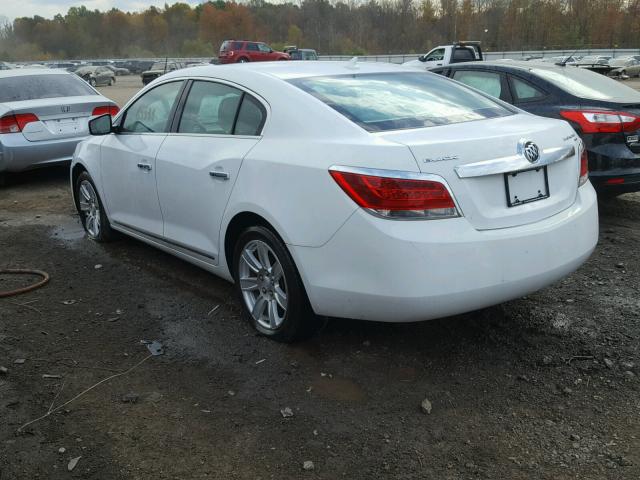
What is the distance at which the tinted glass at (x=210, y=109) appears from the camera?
424 cm

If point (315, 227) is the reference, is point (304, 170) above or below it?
above

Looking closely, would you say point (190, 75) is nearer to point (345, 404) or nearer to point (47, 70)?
point (345, 404)

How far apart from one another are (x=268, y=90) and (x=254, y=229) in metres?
0.85

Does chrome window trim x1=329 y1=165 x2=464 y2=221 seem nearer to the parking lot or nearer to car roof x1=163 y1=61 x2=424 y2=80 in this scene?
the parking lot

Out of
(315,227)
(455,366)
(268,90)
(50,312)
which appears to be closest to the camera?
(315,227)

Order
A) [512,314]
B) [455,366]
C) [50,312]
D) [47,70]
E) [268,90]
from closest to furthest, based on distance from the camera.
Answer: [455,366], [268,90], [512,314], [50,312], [47,70]

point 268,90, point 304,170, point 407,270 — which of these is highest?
point 268,90

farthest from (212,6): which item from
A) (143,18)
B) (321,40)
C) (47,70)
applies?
(47,70)

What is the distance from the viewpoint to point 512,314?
424cm

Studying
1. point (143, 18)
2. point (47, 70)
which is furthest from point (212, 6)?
point (47, 70)

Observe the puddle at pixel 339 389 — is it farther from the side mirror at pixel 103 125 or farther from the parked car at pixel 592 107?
the parked car at pixel 592 107

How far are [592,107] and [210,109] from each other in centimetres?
378

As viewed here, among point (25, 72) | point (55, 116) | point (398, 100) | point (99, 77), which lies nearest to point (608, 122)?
point (398, 100)

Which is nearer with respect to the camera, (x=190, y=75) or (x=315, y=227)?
(x=315, y=227)
